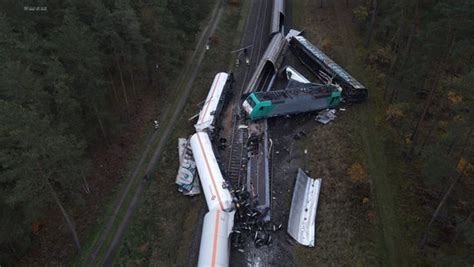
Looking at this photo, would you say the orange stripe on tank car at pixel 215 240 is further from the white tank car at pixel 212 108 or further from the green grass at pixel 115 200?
the white tank car at pixel 212 108

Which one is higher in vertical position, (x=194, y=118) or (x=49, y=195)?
(x=49, y=195)

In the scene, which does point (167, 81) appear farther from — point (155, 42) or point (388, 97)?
point (388, 97)

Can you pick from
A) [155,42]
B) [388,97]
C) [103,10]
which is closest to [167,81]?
[155,42]

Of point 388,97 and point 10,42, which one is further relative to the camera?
point 388,97

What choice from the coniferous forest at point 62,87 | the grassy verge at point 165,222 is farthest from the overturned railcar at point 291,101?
the coniferous forest at point 62,87

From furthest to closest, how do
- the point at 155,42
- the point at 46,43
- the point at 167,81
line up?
the point at 167,81
the point at 155,42
the point at 46,43

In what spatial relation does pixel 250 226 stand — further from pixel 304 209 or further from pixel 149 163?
pixel 149 163

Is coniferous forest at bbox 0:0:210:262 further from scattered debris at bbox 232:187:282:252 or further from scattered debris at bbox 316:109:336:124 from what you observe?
scattered debris at bbox 316:109:336:124
